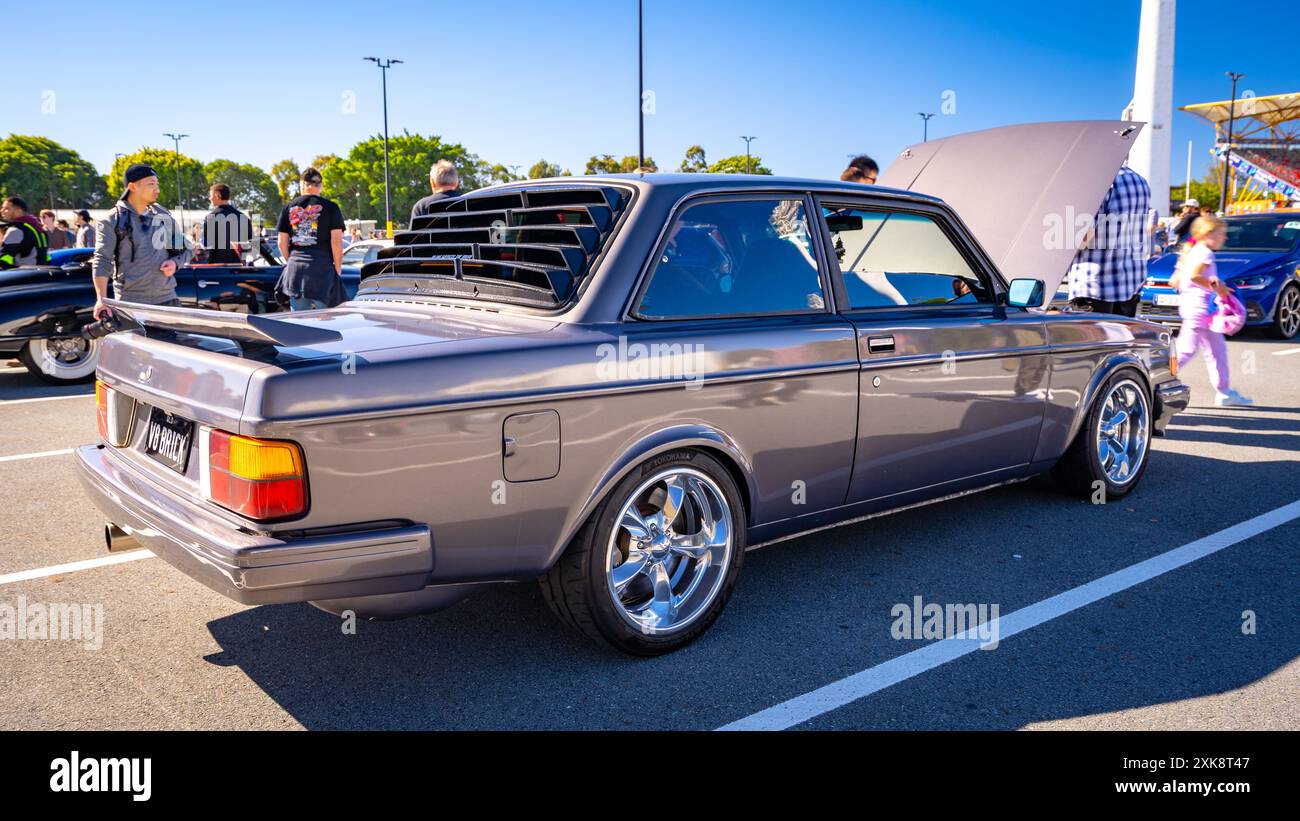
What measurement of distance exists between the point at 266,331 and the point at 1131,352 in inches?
176

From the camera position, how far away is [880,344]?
12.4 ft

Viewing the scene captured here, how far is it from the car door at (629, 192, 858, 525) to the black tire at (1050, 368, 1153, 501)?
6.35 ft

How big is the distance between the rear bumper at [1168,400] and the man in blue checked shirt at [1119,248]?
125cm

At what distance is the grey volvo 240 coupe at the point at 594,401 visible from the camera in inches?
102

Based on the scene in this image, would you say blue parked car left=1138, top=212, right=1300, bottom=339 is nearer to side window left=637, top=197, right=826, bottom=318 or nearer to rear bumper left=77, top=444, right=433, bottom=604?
side window left=637, top=197, right=826, bottom=318

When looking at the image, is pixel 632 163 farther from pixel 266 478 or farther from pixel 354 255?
pixel 266 478

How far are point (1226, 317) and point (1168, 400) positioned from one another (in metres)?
2.77

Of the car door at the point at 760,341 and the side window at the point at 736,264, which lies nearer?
the car door at the point at 760,341

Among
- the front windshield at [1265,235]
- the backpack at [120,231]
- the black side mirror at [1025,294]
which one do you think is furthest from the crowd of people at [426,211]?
the front windshield at [1265,235]

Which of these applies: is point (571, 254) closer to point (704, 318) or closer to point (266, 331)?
point (704, 318)

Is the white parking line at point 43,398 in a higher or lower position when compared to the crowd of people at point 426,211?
lower

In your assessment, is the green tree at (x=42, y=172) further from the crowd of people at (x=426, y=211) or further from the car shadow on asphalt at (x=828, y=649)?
the car shadow on asphalt at (x=828, y=649)
